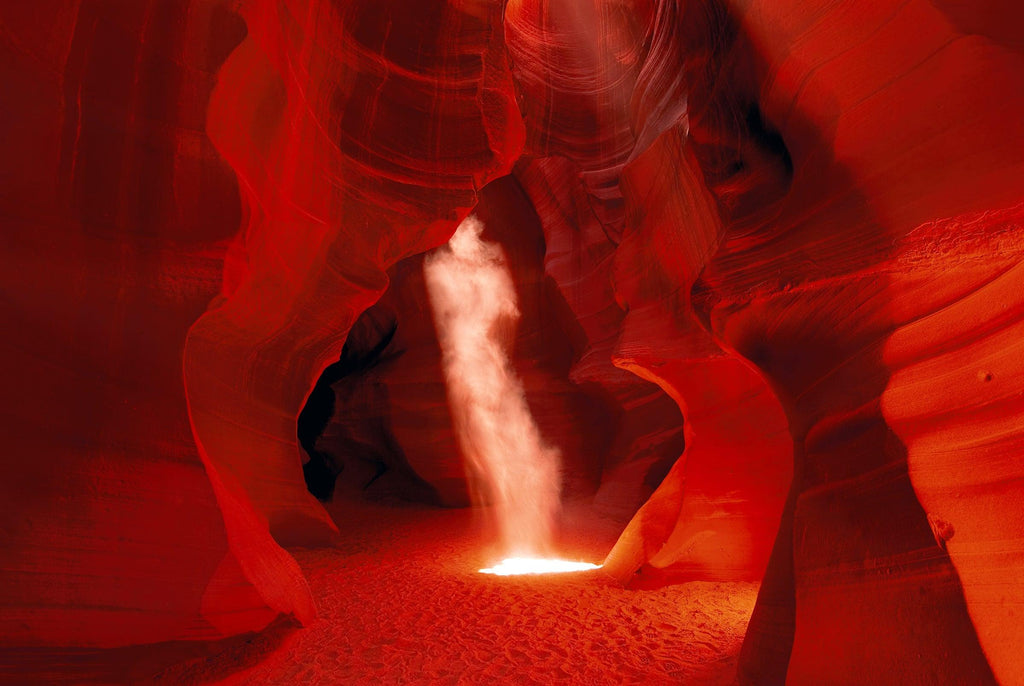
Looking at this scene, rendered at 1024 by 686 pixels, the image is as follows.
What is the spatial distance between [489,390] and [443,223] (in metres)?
5.89

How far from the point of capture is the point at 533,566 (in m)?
7.90

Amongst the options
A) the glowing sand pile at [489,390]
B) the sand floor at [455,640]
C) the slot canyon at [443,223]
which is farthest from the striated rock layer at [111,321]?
the glowing sand pile at [489,390]

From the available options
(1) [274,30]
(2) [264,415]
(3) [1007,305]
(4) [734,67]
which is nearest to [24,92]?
(1) [274,30]

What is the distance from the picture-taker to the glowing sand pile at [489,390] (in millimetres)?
11383

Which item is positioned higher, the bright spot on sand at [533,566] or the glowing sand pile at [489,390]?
the glowing sand pile at [489,390]

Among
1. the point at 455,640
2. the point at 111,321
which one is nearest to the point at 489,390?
the point at 455,640

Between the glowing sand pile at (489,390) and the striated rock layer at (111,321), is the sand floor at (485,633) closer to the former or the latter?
the striated rock layer at (111,321)

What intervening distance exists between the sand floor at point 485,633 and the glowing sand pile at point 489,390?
3.90 meters

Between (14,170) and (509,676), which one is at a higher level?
(14,170)

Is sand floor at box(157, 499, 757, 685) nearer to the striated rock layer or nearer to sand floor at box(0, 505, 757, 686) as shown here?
sand floor at box(0, 505, 757, 686)

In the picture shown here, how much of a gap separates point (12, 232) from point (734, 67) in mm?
4074

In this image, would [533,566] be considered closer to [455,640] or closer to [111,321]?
[455,640]

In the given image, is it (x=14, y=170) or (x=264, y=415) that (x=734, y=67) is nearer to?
(x=14, y=170)

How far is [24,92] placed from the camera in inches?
102
